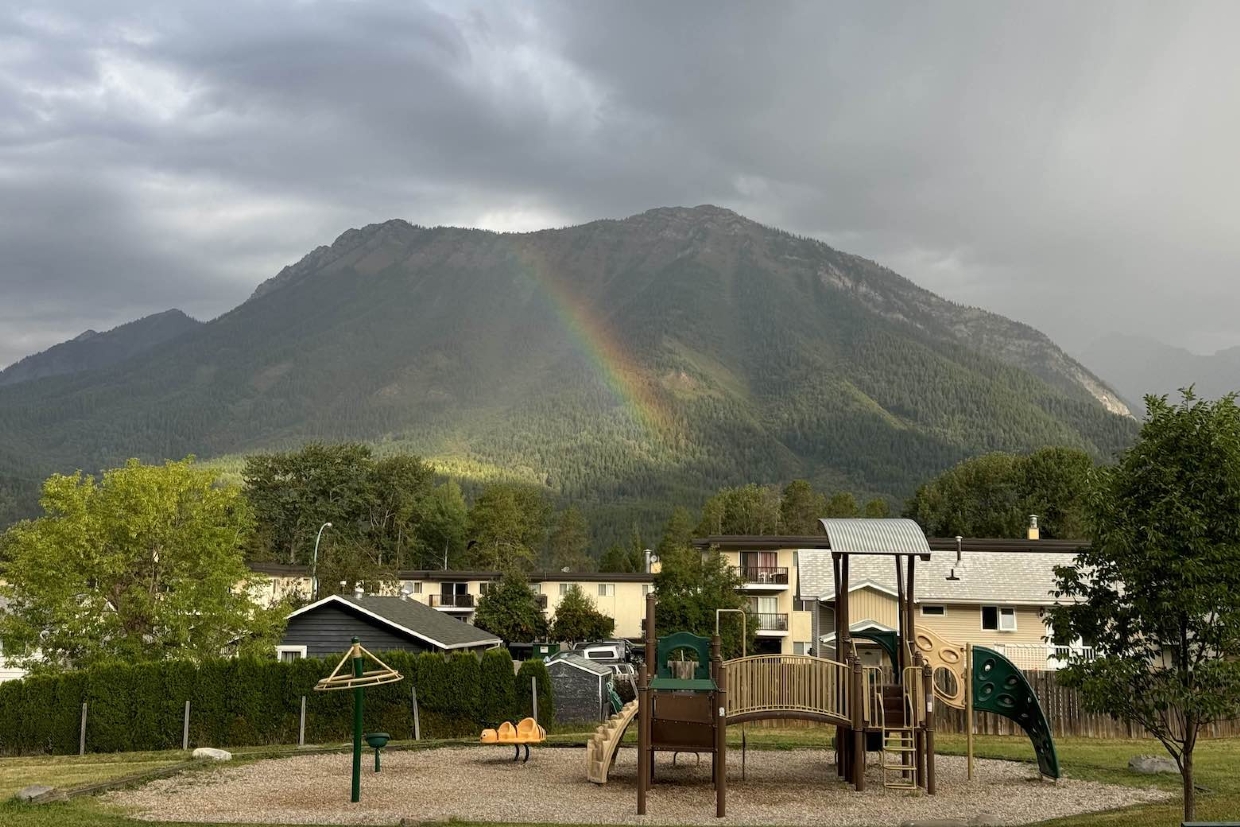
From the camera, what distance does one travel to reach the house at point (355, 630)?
3769 cm

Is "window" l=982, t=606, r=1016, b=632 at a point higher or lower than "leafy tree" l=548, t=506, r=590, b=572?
lower

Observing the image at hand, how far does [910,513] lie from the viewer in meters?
108

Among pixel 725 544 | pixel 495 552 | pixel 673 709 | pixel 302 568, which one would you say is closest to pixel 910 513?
pixel 495 552

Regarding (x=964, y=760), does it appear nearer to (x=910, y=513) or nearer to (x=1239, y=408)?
(x=1239, y=408)

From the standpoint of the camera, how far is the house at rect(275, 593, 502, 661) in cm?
3769

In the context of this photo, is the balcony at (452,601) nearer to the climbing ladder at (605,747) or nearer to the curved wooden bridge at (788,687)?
the climbing ladder at (605,747)

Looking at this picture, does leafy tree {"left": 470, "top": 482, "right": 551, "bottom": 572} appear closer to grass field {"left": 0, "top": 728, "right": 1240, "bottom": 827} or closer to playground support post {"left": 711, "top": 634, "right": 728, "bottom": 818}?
grass field {"left": 0, "top": 728, "right": 1240, "bottom": 827}

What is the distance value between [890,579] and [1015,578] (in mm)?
5054

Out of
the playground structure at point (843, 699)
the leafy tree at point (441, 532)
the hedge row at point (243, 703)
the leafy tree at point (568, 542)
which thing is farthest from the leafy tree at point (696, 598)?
the leafy tree at point (568, 542)

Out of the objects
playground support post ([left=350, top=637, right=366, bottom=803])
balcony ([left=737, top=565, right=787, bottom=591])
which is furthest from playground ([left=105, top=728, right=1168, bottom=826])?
balcony ([left=737, top=565, right=787, bottom=591])

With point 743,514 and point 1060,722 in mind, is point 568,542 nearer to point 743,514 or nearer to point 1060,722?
point 743,514

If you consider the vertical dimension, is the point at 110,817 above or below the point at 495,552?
below

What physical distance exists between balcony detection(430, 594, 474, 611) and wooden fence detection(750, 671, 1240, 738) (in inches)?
2139

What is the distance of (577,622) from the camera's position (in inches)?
2741
